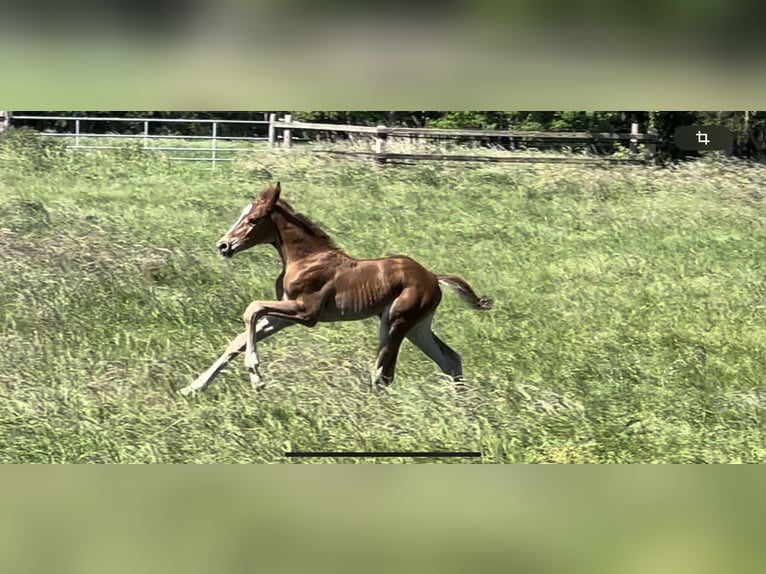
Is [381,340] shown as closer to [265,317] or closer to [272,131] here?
[265,317]

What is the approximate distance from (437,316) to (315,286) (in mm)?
423

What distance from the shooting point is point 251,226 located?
2.77 metres

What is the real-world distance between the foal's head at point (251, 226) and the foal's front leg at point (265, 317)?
190mm

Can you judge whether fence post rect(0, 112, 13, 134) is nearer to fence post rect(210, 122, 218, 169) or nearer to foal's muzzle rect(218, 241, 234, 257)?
fence post rect(210, 122, 218, 169)

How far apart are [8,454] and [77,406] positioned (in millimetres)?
243

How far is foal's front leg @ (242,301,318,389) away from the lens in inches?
109

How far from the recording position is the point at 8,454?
265 cm

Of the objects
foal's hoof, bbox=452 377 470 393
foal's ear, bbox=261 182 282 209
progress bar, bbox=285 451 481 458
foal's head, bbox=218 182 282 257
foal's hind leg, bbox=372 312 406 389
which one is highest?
foal's ear, bbox=261 182 282 209

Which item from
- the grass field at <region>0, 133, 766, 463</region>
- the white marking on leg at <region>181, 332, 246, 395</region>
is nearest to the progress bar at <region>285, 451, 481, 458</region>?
the grass field at <region>0, 133, 766, 463</region>

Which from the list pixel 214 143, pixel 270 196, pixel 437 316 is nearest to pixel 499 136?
A: pixel 437 316

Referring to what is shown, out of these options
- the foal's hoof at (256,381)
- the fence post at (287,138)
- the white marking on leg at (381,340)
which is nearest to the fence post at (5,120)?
the fence post at (287,138)

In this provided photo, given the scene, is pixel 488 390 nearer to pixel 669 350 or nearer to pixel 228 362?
pixel 669 350

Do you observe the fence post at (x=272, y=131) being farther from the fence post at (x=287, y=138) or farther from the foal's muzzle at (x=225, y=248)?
the foal's muzzle at (x=225, y=248)

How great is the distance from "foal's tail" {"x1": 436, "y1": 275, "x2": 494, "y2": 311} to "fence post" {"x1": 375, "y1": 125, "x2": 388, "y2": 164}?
44cm
